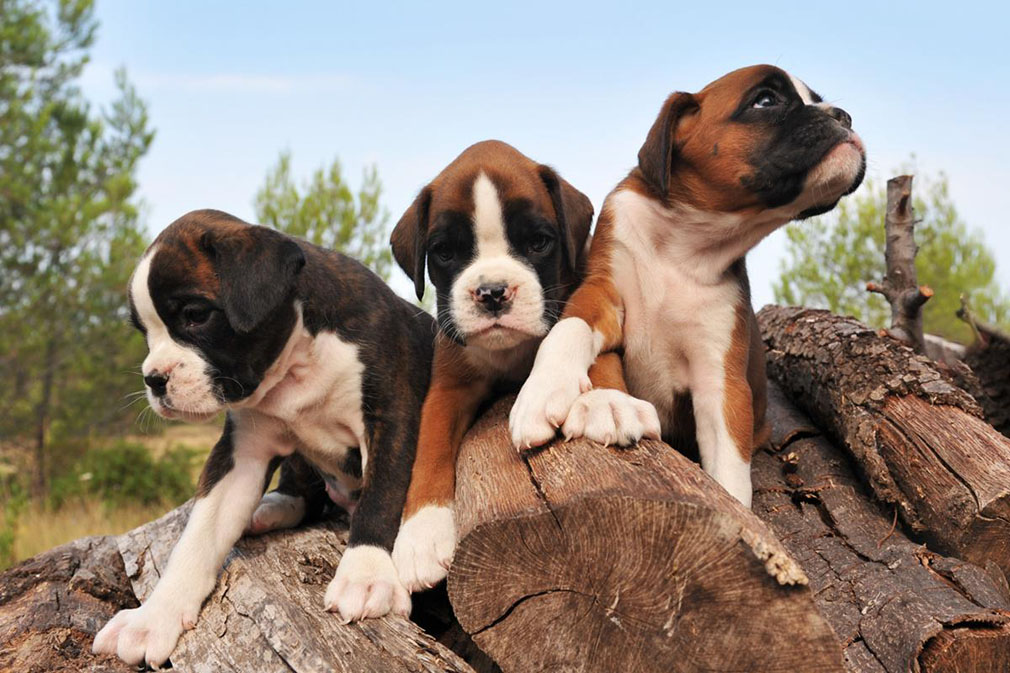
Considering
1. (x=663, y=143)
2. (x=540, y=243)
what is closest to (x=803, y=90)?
(x=663, y=143)

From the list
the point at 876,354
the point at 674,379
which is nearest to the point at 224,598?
the point at 674,379

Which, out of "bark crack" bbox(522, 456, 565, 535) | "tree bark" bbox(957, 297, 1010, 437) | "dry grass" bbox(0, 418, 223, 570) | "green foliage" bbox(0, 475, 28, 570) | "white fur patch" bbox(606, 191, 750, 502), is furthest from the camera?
"dry grass" bbox(0, 418, 223, 570)

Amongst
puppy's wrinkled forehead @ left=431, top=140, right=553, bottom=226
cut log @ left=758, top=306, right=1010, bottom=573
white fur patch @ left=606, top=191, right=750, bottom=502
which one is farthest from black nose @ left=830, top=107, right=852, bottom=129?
cut log @ left=758, top=306, right=1010, bottom=573

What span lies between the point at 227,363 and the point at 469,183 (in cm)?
132

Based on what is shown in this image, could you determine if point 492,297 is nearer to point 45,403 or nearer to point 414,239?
point 414,239

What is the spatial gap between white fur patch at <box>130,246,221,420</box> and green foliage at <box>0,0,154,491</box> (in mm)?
14811

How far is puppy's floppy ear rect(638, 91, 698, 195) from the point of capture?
13.3 feet

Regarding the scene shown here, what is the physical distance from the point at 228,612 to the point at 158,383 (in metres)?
1.04

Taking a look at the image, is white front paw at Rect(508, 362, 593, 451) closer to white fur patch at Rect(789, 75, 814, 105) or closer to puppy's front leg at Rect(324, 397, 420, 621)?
puppy's front leg at Rect(324, 397, 420, 621)

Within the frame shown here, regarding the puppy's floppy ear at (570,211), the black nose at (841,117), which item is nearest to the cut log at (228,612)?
the puppy's floppy ear at (570,211)

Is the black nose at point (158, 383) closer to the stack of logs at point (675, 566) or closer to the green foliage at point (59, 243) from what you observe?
the stack of logs at point (675, 566)

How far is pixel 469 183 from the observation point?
390cm

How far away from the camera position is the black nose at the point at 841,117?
3975 mm

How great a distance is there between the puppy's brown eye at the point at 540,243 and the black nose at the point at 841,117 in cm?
141
